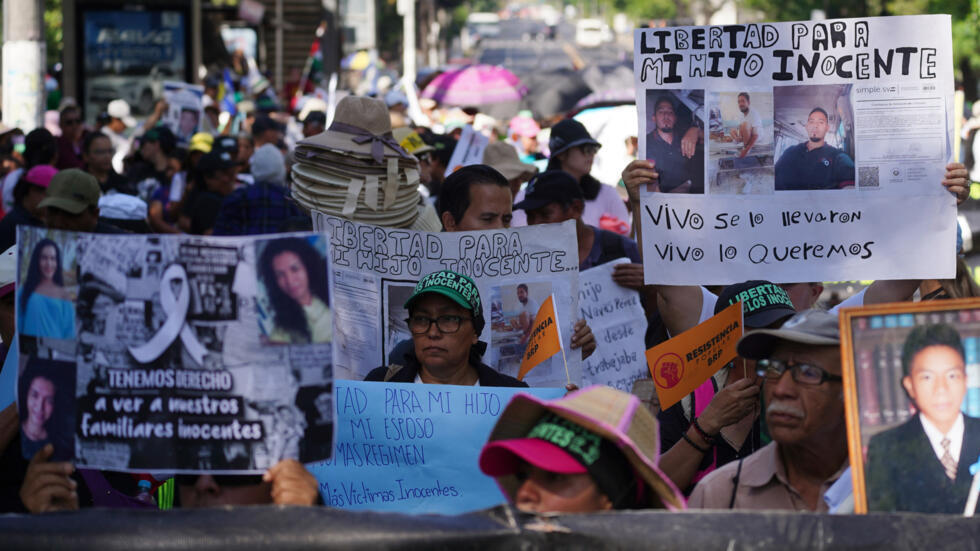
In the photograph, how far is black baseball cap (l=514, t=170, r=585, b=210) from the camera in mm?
6180

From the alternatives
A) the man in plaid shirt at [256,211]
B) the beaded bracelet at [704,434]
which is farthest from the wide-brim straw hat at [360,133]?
the beaded bracelet at [704,434]

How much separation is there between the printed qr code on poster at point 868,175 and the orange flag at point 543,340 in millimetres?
1225

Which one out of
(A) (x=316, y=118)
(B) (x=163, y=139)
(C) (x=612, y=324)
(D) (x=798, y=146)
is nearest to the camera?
(D) (x=798, y=146)

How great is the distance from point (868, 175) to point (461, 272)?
1.57 meters

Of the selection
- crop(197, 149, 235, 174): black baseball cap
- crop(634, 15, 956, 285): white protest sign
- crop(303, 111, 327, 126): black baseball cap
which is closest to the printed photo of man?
crop(634, 15, 956, 285): white protest sign

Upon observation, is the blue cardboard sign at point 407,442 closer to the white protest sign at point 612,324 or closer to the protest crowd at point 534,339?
the protest crowd at point 534,339

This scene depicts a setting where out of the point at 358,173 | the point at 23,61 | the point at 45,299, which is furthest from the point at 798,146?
the point at 23,61

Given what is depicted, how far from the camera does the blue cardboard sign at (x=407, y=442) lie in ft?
13.1

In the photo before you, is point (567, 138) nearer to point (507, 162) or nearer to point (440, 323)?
point (507, 162)

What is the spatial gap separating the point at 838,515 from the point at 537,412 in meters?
0.71

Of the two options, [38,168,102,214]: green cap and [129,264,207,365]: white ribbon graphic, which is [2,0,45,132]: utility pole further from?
[129,264,207,365]: white ribbon graphic

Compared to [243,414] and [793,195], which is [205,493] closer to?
[243,414]

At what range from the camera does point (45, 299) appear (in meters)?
2.91

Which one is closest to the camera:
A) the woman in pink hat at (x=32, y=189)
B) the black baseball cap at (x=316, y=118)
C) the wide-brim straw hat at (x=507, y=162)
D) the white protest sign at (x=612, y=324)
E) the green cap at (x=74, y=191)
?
the white protest sign at (x=612, y=324)
